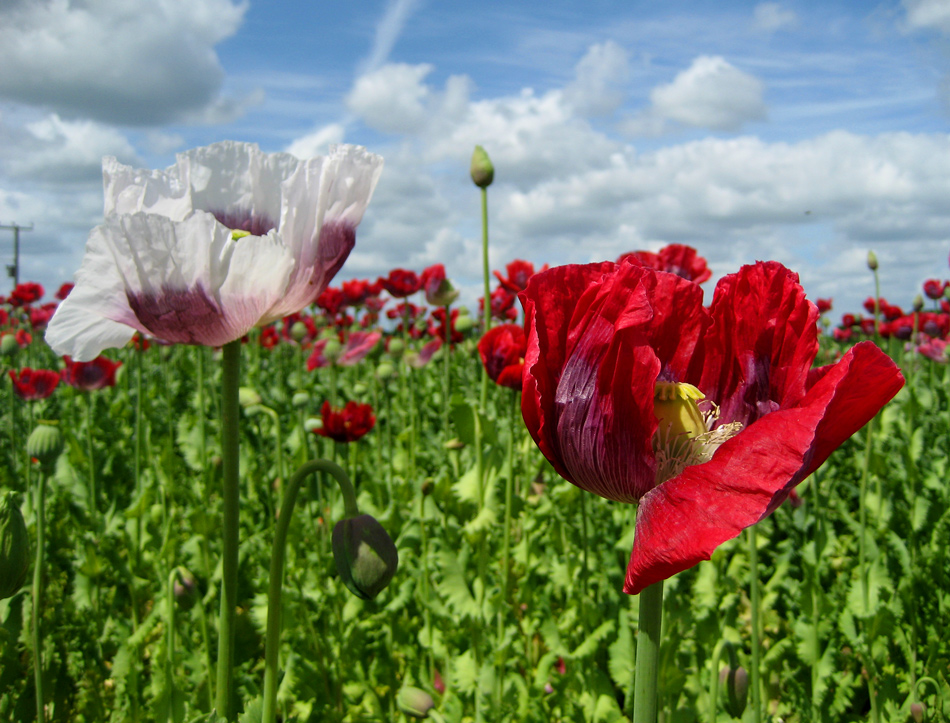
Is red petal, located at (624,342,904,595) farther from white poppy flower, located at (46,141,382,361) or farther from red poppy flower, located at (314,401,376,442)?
red poppy flower, located at (314,401,376,442)

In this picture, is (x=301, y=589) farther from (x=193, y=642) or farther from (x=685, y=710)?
(x=685, y=710)

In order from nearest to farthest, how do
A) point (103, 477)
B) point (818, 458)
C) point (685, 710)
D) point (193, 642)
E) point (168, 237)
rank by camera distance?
point (818, 458) → point (168, 237) → point (685, 710) → point (193, 642) → point (103, 477)

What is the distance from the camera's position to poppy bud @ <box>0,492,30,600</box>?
99 centimetres

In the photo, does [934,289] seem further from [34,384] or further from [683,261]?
[34,384]

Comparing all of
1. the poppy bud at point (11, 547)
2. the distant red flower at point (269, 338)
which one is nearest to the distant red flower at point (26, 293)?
the distant red flower at point (269, 338)

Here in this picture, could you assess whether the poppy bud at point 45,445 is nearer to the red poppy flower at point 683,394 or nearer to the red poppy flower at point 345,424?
the red poppy flower at point 345,424

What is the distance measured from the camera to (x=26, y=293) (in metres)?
8.27

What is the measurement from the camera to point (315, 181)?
98cm

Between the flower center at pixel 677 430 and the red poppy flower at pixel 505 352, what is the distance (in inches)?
52.6

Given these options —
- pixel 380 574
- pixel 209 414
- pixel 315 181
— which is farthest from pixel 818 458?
pixel 209 414

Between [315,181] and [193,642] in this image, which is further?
[193,642]

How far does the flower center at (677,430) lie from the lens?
688 mm

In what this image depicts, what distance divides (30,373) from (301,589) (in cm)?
231

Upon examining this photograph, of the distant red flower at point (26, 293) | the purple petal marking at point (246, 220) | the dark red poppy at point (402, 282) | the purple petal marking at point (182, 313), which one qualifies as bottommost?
the purple petal marking at point (182, 313)
